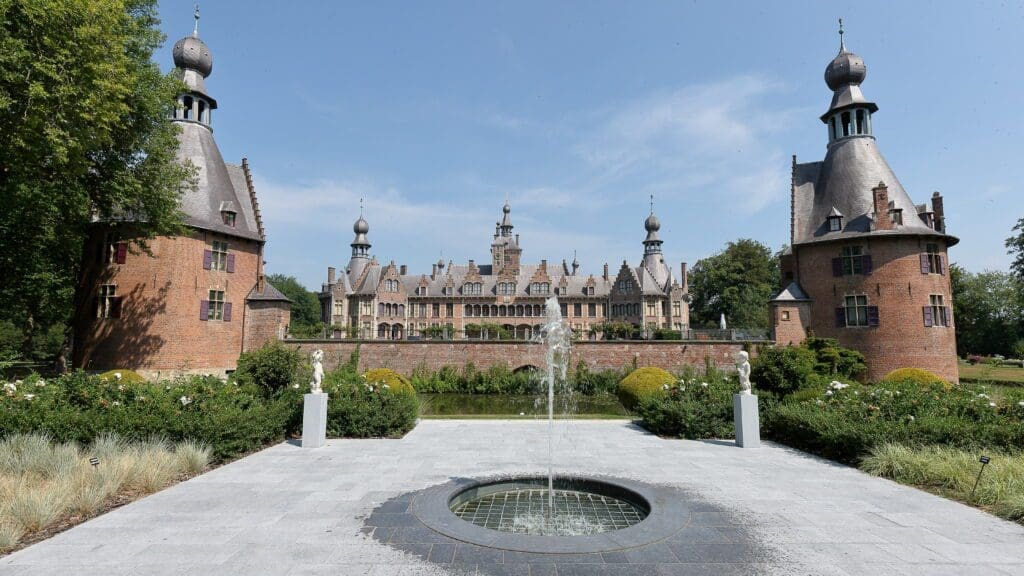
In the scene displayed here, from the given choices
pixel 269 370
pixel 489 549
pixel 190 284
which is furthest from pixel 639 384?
pixel 190 284

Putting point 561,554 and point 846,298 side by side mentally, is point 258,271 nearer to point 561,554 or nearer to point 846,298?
point 561,554

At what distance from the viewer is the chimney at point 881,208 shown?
25484 millimetres

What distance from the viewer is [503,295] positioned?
52156mm

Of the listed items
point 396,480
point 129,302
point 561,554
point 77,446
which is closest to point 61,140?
point 77,446

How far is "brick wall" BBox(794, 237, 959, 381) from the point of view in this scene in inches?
966

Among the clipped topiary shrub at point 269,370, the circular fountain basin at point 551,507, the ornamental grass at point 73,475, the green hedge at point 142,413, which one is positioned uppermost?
the clipped topiary shrub at point 269,370

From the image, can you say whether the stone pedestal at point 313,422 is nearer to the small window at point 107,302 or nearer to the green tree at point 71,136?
the green tree at point 71,136

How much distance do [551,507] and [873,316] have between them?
2611 centimetres

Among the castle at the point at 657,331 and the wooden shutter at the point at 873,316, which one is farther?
the wooden shutter at the point at 873,316

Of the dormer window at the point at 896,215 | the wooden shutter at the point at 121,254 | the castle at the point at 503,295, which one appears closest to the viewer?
the wooden shutter at the point at 121,254

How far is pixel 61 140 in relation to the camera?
13.6 meters

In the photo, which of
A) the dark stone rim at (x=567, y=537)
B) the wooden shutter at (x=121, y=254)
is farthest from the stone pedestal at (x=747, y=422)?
the wooden shutter at (x=121, y=254)

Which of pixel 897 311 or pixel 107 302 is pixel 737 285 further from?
pixel 107 302

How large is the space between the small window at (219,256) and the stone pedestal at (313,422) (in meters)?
19.5
